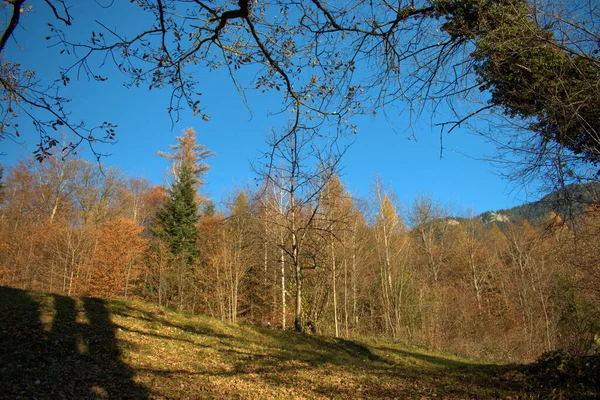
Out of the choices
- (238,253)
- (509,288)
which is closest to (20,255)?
(238,253)

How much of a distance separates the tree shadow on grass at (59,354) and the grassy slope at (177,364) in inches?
0.5

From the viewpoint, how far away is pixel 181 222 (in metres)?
23.7

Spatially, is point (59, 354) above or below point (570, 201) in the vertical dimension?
below

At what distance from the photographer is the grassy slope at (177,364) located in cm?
484

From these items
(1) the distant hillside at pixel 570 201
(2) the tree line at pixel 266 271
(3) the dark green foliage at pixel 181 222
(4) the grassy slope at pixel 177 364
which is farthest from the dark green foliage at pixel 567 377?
(3) the dark green foliage at pixel 181 222

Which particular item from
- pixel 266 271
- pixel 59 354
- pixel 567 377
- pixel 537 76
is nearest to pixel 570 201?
pixel 537 76

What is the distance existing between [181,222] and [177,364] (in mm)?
18631

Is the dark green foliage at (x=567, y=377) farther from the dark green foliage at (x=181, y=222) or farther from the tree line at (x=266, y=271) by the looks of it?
the dark green foliage at (x=181, y=222)

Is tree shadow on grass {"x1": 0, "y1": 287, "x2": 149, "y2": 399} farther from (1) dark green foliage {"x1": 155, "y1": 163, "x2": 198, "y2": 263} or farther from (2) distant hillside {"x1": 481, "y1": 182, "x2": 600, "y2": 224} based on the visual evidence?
(1) dark green foliage {"x1": 155, "y1": 163, "x2": 198, "y2": 263}

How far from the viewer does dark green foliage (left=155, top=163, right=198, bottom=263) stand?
893 inches

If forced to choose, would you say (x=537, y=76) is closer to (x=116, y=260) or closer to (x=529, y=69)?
(x=529, y=69)

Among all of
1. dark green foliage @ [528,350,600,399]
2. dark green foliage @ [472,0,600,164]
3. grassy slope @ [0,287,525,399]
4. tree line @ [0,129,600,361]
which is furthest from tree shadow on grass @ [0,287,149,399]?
tree line @ [0,129,600,361]

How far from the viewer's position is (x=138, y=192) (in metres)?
34.5

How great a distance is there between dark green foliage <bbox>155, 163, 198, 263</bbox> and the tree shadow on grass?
1428 centimetres
